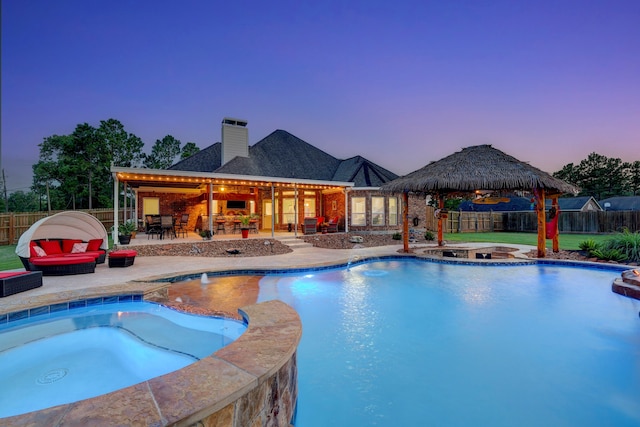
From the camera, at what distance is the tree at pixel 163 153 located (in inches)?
1407

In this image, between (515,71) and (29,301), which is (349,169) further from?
(29,301)

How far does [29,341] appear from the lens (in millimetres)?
4367

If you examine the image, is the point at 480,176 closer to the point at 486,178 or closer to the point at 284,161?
the point at 486,178

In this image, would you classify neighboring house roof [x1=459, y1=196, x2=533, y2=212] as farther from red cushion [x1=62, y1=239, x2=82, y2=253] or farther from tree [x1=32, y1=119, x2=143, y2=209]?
tree [x1=32, y1=119, x2=143, y2=209]

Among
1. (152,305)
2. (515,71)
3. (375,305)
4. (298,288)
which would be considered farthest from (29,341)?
(515,71)

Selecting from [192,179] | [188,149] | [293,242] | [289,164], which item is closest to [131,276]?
[192,179]

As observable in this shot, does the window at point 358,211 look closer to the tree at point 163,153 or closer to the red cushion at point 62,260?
the red cushion at point 62,260

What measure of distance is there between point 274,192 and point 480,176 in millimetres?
11123

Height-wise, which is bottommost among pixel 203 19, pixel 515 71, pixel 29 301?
pixel 29 301

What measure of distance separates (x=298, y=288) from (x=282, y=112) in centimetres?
1938

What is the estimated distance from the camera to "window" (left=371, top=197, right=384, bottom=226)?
17500mm

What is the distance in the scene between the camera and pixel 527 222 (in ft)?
79.6

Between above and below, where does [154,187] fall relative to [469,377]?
above

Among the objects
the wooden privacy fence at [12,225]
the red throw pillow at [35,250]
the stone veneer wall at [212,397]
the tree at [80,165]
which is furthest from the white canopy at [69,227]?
the tree at [80,165]
